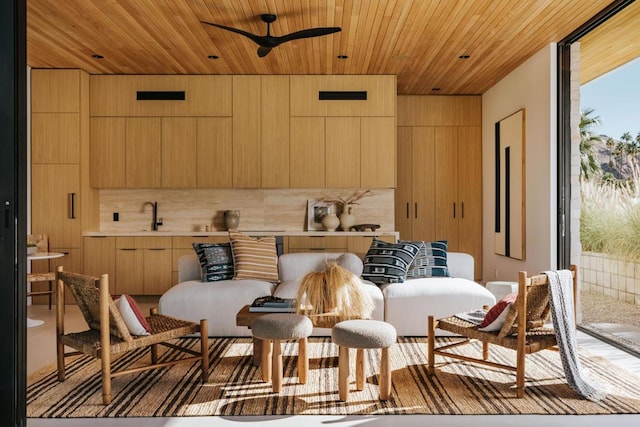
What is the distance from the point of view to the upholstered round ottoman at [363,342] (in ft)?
10.4

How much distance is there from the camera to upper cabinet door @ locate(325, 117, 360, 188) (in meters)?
7.21

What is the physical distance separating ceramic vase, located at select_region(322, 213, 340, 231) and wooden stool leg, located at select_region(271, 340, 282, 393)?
12.9 feet

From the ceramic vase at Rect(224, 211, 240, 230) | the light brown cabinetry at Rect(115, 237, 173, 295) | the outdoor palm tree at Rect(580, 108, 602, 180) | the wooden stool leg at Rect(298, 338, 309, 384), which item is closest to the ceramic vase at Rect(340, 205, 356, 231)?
the ceramic vase at Rect(224, 211, 240, 230)

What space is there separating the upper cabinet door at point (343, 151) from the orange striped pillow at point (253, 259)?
2.12m

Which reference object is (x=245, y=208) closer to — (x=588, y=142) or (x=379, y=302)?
(x=379, y=302)

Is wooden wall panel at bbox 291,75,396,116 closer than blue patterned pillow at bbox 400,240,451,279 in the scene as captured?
No

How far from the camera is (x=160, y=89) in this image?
7156mm

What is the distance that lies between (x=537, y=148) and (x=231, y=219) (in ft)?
12.8

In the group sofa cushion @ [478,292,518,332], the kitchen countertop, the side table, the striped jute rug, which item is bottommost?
the striped jute rug

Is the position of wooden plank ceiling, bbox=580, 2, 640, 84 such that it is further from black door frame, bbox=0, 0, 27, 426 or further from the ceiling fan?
black door frame, bbox=0, 0, 27, 426

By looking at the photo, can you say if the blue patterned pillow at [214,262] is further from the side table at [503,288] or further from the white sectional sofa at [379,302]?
the side table at [503,288]

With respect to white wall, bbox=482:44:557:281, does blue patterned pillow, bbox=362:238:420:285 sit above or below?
below

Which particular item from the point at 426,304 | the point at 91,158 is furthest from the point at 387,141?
the point at 91,158

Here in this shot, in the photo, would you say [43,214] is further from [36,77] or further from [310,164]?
[310,164]
